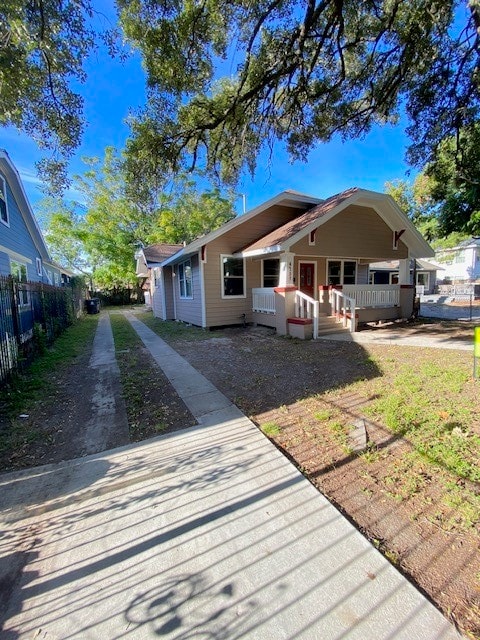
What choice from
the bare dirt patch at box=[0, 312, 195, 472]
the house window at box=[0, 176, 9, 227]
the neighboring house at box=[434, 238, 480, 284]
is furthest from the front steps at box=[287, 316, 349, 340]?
the neighboring house at box=[434, 238, 480, 284]

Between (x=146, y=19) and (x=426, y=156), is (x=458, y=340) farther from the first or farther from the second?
(x=146, y=19)

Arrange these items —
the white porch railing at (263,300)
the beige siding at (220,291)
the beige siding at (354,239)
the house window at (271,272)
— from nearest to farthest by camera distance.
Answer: the white porch railing at (263,300) < the beige siding at (354,239) < the beige siding at (220,291) < the house window at (271,272)

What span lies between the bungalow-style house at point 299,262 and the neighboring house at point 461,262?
23655 mm

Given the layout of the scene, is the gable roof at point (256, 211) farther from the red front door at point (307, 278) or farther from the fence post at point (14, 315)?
the fence post at point (14, 315)

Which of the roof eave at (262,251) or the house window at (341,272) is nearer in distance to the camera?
the roof eave at (262,251)

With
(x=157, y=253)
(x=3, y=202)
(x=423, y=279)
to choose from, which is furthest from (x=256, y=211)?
(x=423, y=279)

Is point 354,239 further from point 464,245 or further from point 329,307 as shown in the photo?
point 464,245

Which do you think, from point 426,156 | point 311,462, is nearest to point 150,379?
point 311,462

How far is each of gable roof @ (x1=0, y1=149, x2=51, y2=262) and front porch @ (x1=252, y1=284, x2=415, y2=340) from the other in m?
9.36

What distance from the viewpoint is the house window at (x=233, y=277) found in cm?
1127

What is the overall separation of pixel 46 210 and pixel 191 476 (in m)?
37.3

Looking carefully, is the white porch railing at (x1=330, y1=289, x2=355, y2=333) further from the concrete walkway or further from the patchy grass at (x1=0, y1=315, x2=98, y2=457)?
the patchy grass at (x1=0, y1=315, x2=98, y2=457)

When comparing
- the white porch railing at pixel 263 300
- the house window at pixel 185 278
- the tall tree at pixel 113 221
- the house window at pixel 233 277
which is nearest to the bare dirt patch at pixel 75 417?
the white porch railing at pixel 263 300

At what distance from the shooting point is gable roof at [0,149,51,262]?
9.67m
